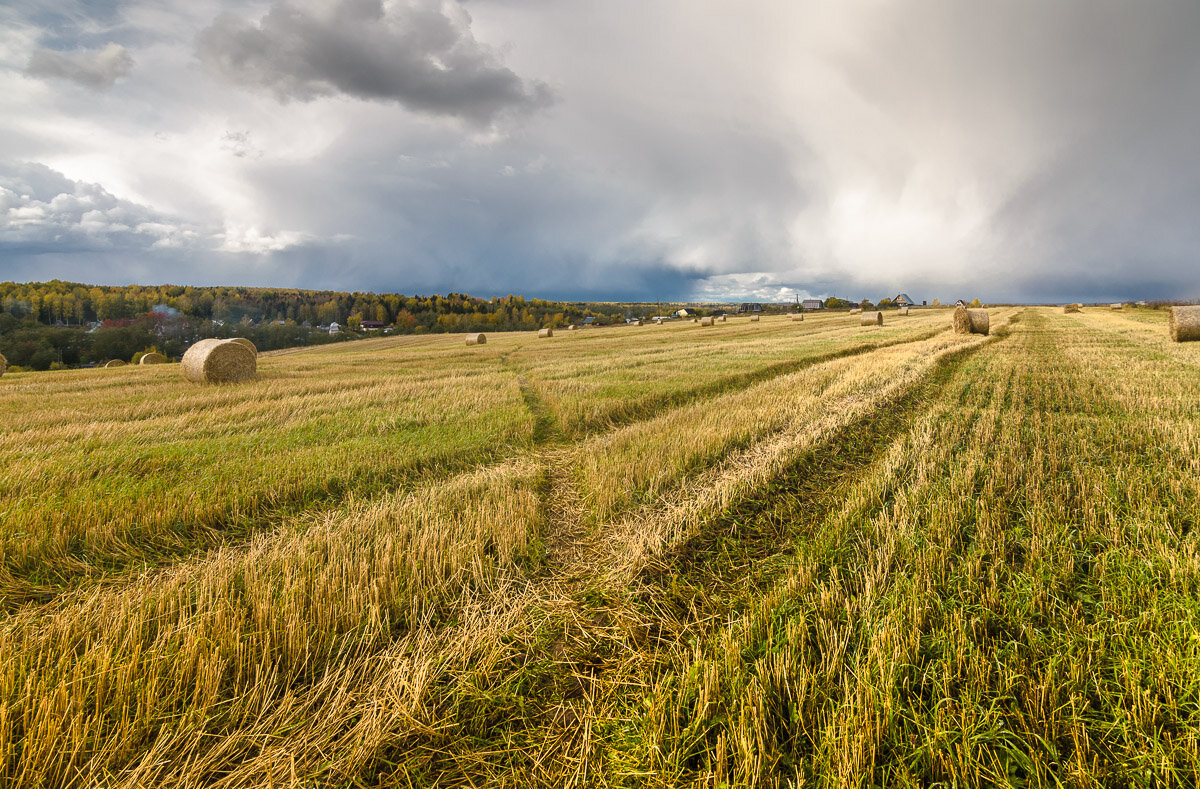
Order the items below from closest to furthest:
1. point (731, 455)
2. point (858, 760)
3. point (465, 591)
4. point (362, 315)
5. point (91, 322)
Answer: point (858, 760) < point (465, 591) < point (731, 455) < point (91, 322) < point (362, 315)

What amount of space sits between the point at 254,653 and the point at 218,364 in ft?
63.8

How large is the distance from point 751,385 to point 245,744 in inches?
529

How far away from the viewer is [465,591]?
3.89 metres

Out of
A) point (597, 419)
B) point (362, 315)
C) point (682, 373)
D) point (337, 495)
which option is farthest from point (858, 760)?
point (362, 315)

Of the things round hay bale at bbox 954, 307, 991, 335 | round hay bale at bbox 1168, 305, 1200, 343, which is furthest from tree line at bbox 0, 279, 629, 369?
round hay bale at bbox 1168, 305, 1200, 343

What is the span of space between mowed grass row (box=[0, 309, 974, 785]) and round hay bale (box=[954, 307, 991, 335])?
120ft

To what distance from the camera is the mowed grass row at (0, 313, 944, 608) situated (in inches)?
193

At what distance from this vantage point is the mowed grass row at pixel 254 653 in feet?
7.97

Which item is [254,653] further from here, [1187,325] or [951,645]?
[1187,325]

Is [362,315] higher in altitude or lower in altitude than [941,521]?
higher

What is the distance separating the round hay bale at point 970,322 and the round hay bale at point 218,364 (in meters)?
40.0

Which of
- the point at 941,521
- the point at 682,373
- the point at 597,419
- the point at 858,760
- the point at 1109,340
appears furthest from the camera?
the point at 1109,340

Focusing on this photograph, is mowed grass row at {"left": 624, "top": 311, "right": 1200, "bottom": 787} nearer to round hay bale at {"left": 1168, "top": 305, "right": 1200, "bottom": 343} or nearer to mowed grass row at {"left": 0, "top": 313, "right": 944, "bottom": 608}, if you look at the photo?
mowed grass row at {"left": 0, "top": 313, "right": 944, "bottom": 608}

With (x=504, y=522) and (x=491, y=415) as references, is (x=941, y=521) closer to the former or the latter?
(x=504, y=522)
